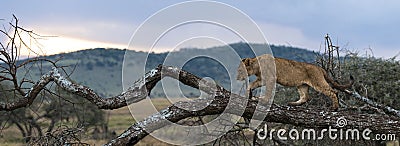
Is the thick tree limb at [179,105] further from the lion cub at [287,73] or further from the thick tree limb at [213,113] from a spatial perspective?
the lion cub at [287,73]

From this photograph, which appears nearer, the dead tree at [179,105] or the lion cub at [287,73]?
the dead tree at [179,105]

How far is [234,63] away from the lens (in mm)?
6977

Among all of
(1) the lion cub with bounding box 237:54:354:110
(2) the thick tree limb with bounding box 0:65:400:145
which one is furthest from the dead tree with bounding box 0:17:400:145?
(1) the lion cub with bounding box 237:54:354:110

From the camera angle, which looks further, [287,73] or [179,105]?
[287,73]

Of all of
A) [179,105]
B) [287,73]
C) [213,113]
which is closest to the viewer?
[179,105]
